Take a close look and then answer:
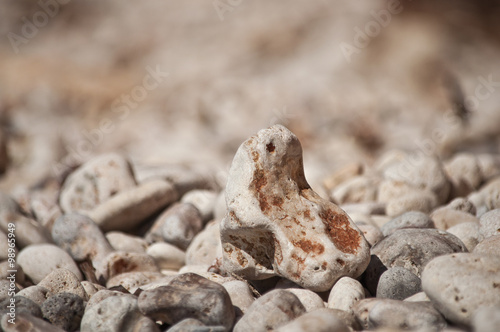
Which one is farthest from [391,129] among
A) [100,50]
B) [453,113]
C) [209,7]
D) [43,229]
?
[100,50]

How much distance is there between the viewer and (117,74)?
14477mm

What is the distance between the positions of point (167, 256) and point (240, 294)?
1.50 m

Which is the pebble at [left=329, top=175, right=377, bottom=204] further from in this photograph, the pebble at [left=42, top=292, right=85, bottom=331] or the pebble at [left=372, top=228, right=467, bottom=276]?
the pebble at [left=42, top=292, right=85, bottom=331]

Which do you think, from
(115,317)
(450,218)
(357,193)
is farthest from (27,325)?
(357,193)

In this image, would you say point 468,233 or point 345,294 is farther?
point 468,233

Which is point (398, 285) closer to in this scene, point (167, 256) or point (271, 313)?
point (271, 313)

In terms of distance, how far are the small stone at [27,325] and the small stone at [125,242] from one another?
1925mm

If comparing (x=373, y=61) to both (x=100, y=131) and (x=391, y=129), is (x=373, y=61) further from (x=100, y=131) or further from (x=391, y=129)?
(x=100, y=131)

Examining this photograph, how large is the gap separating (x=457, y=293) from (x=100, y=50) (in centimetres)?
1433

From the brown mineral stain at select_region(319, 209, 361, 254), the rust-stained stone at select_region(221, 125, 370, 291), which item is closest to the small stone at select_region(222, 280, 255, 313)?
the rust-stained stone at select_region(221, 125, 370, 291)

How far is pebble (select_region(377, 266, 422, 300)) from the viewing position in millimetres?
2902

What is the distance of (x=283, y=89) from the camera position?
37.0 ft

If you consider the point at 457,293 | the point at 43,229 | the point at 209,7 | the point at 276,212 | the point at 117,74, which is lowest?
the point at 43,229

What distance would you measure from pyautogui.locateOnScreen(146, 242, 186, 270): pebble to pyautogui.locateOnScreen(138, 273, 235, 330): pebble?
1.62 metres
